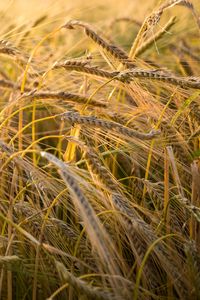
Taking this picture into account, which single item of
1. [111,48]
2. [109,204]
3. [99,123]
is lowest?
[109,204]

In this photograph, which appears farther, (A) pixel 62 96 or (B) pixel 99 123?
(A) pixel 62 96

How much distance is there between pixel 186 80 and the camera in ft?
6.25

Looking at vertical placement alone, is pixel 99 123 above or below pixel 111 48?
below

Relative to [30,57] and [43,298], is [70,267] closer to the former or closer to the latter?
[43,298]

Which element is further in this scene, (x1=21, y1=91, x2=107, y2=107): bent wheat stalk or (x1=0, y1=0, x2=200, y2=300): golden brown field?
(x1=21, y1=91, x2=107, y2=107): bent wheat stalk

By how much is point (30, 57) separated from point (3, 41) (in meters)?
0.11

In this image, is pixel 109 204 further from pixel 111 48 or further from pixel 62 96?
pixel 111 48

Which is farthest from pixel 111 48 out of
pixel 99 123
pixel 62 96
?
pixel 99 123

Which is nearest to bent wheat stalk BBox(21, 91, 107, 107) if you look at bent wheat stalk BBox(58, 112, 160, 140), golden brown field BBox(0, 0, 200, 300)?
golden brown field BBox(0, 0, 200, 300)

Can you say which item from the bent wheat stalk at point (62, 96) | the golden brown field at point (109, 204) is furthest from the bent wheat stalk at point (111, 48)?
the bent wheat stalk at point (62, 96)

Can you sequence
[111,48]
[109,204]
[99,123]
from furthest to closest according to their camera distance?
[111,48] < [109,204] < [99,123]

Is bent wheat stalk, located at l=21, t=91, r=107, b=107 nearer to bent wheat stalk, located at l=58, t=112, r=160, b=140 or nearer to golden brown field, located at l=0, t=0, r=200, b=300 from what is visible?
golden brown field, located at l=0, t=0, r=200, b=300

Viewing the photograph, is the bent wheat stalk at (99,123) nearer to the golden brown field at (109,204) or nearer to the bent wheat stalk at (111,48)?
the golden brown field at (109,204)

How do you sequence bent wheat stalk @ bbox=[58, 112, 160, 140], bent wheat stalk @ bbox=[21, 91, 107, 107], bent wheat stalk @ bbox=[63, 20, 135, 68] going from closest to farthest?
bent wheat stalk @ bbox=[58, 112, 160, 140] → bent wheat stalk @ bbox=[21, 91, 107, 107] → bent wheat stalk @ bbox=[63, 20, 135, 68]
